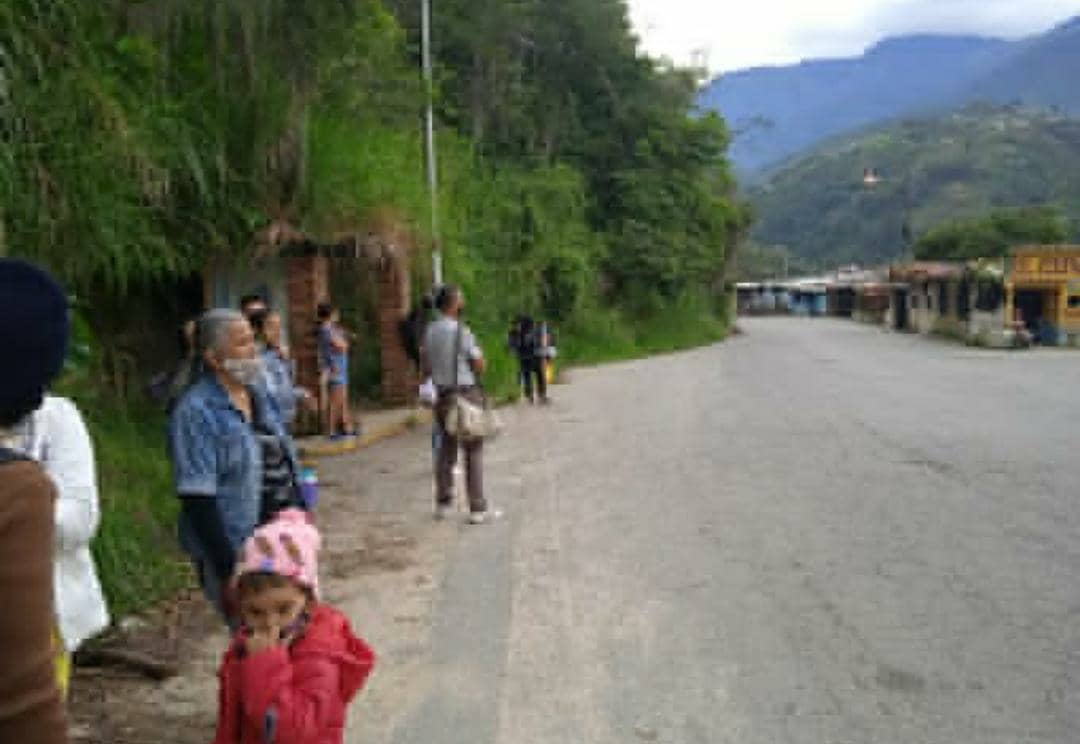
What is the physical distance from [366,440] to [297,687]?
27.9 feet

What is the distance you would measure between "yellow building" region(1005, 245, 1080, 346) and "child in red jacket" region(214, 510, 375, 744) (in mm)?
34035

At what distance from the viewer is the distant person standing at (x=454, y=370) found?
7020 millimetres

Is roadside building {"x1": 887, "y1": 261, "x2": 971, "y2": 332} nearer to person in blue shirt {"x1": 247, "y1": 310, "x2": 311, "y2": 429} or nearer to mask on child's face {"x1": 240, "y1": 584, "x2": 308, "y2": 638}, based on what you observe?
person in blue shirt {"x1": 247, "y1": 310, "x2": 311, "y2": 429}

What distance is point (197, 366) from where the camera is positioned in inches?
139

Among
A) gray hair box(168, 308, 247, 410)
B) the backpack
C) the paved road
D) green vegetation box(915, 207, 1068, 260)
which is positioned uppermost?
green vegetation box(915, 207, 1068, 260)

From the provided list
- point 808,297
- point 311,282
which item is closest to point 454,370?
point 311,282

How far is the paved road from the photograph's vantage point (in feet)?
12.7

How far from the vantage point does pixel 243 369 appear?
346 cm

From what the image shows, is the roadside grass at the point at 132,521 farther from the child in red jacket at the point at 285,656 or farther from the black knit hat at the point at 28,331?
the black knit hat at the point at 28,331

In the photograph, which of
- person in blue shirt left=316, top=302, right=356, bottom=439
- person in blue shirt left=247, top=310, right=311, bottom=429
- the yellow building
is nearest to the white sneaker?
person in blue shirt left=247, top=310, right=311, bottom=429

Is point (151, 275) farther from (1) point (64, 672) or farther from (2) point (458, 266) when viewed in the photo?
(1) point (64, 672)

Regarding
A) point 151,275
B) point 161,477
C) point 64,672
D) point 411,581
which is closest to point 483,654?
point 411,581

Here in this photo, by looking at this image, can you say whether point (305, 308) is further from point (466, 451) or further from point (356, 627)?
point (356, 627)

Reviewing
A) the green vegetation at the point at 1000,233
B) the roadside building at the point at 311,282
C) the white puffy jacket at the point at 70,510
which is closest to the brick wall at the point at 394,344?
the roadside building at the point at 311,282
